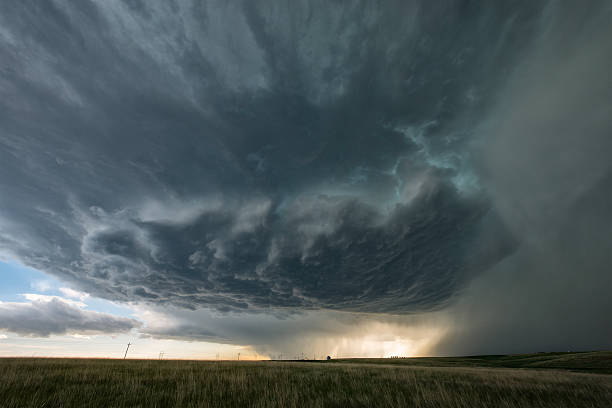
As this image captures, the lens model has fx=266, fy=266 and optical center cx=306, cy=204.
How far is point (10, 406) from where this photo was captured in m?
7.94

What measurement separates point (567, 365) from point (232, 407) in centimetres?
9556

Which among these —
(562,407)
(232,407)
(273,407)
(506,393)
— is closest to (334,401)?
(273,407)

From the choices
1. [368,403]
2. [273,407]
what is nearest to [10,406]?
[273,407]

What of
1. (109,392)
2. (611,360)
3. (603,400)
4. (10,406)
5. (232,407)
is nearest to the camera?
(10,406)

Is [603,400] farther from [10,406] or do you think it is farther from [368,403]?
[10,406]

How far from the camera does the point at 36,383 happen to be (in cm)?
1151

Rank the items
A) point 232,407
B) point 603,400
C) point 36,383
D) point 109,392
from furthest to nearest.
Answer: point 603,400 → point 36,383 → point 109,392 → point 232,407

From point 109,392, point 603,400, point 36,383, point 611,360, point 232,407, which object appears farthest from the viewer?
point 611,360

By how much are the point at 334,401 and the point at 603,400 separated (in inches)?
530

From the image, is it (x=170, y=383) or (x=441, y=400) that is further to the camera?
(x=170, y=383)

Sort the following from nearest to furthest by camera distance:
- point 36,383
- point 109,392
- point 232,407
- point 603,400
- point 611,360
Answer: point 232,407 → point 109,392 → point 36,383 → point 603,400 → point 611,360

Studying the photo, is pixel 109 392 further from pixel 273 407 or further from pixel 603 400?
pixel 603 400

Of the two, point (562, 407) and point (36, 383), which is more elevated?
point (36, 383)

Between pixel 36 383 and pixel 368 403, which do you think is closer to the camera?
pixel 368 403
